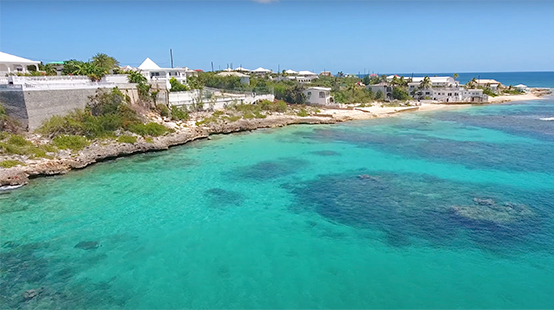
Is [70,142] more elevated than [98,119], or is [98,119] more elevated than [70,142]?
[98,119]

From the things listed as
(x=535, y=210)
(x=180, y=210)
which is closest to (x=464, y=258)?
(x=535, y=210)

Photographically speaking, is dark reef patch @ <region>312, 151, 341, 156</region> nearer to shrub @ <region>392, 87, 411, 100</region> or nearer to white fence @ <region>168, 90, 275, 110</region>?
white fence @ <region>168, 90, 275, 110</region>

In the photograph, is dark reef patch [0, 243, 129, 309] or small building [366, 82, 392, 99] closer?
dark reef patch [0, 243, 129, 309]

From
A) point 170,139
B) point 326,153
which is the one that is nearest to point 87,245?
point 170,139

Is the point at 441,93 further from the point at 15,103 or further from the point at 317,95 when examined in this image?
the point at 15,103

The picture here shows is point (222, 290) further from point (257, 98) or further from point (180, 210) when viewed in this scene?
point (257, 98)

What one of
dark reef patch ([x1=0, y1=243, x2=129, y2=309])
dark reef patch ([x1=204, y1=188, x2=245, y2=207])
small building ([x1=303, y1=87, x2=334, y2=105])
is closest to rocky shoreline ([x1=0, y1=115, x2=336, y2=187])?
dark reef patch ([x1=0, y1=243, x2=129, y2=309])
